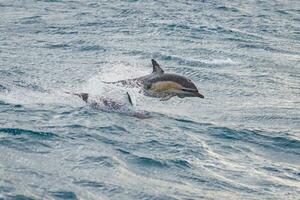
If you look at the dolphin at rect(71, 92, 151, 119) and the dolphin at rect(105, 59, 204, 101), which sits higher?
the dolphin at rect(105, 59, 204, 101)

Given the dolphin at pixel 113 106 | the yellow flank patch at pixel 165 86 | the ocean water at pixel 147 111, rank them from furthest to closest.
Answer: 1. the dolphin at pixel 113 106
2. the yellow flank patch at pixel 165 86
3. the ocean water at pixel 147 111

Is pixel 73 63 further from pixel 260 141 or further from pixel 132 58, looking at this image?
pixel 260 141

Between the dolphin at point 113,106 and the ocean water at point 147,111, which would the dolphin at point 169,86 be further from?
the dolphin at point 113,106

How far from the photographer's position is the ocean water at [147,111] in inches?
400

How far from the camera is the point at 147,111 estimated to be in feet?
45.5

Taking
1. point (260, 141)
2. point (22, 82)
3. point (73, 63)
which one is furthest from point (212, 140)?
point (73, 63)

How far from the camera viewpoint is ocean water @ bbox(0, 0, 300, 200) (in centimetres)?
1016

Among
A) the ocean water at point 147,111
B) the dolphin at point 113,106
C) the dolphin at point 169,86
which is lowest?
the ocean water at point 147,111

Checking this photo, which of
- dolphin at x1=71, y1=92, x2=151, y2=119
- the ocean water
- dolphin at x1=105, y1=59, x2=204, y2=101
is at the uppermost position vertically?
dolphin at x1=105, y1=59, x2=204, y2=101

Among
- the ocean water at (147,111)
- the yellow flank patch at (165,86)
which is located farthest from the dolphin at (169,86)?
the ocean water at (147,111)

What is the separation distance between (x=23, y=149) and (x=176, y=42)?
1174 centimetres

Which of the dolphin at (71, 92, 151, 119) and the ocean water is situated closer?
the ocean water

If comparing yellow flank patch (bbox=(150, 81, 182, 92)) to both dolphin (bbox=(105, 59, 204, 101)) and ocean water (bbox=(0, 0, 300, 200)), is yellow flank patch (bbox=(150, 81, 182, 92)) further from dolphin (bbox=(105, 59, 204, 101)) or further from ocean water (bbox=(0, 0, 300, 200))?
ocean water (bbox=(0, 0, 300, 200))

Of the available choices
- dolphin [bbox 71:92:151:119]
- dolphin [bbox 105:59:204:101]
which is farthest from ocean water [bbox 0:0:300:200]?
dolphin [bbox 105:59:204:101]
